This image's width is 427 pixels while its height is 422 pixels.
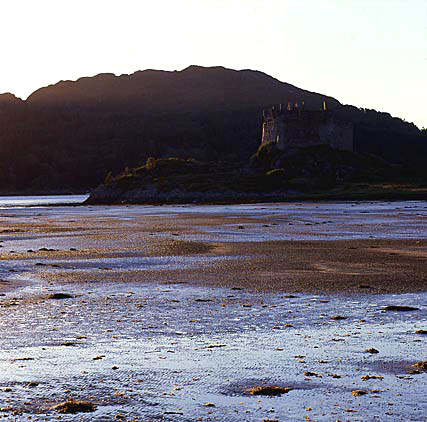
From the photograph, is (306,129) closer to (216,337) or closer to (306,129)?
(306,129)

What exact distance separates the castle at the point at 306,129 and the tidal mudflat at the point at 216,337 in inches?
4589

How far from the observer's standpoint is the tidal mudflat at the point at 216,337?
351 inches

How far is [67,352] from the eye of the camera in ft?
37.9

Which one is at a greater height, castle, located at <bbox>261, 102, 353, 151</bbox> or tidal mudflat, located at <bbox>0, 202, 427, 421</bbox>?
castle, located at <bbox>261, 102, 353, 151</bbox>

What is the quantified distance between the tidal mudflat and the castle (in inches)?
4589

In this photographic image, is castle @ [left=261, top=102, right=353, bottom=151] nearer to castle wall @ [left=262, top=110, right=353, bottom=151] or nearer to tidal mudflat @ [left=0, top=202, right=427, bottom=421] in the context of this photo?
castle wall @ [left=262, top=110, right=353, bottom=151]

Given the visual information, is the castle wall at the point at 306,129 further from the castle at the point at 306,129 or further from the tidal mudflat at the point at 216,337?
the tidal mudflat at the point at 216,337

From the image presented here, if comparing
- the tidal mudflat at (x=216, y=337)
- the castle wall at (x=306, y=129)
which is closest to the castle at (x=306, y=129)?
the castle wall at (x=306, y=129)

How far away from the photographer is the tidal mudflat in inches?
351

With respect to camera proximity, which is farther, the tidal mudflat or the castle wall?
the castle wall

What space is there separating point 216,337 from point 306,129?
432ft

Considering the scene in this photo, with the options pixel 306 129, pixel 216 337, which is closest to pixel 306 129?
pixel 306 129

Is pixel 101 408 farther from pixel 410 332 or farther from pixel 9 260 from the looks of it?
pixel 9 260

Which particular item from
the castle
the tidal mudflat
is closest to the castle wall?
the castle
